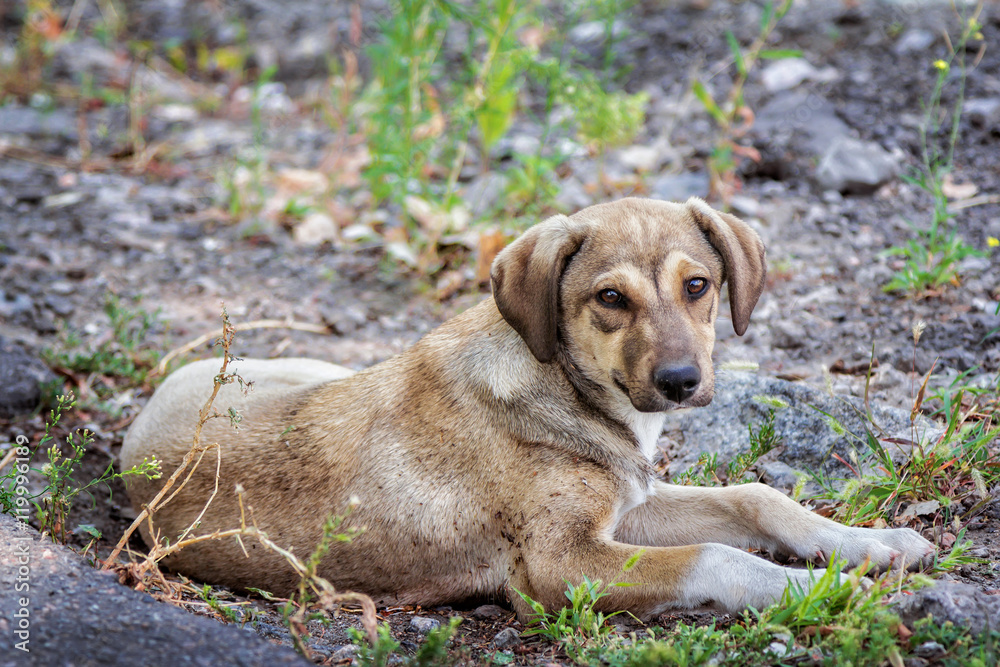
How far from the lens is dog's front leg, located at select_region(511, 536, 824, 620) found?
3.33 meters

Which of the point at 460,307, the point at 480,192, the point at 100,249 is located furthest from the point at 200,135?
the point at 460,307

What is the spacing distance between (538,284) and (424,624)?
1.49 meters

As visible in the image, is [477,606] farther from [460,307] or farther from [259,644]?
[460,307]

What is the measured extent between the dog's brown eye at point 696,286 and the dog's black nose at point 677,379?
436mm

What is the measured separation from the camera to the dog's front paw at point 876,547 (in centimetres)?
343

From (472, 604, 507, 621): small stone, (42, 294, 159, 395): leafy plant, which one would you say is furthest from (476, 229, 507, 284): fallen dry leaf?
(472, 604, 507, 621): small stone

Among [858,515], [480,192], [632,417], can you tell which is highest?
[480,192]

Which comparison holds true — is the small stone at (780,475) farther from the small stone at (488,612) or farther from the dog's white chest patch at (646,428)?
the small stone at (488,612)

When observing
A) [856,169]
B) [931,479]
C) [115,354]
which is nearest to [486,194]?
[856,169]

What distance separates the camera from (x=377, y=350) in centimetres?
616

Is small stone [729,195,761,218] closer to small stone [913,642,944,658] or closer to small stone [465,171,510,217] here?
small stone [465,171,510,217]

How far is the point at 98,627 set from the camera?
276 cm

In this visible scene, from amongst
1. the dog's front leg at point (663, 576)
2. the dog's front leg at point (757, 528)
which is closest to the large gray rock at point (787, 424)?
the dog's front leg at point (757, 528)

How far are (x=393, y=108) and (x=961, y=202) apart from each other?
4.61 metres
